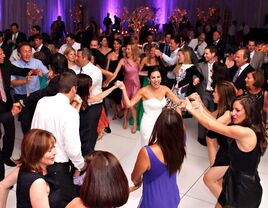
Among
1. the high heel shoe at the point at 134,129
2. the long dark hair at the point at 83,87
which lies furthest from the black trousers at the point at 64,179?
the high heel shoe at the point at 134,129

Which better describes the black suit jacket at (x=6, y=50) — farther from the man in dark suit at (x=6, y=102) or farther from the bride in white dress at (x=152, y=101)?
the bride in white dress at (x=152, y=101)

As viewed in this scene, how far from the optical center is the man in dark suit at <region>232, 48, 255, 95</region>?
A: 4.90m

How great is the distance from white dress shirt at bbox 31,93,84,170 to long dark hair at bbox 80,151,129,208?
38.9 inches

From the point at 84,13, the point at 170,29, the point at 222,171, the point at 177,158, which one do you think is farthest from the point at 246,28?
the point at 177,158

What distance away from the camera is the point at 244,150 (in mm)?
2680

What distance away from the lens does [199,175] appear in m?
4.49

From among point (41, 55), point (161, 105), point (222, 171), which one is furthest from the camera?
point (41, 55)

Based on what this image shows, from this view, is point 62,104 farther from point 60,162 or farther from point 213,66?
point 213,66

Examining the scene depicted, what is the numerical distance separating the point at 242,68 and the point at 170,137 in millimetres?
2950

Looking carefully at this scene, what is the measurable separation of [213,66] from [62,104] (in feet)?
8.75

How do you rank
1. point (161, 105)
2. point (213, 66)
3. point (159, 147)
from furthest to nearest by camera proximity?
point (213, 66), point (161, 105), point (159, 147)

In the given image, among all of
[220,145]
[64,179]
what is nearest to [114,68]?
[220,145]

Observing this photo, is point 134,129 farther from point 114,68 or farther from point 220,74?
point 220,74

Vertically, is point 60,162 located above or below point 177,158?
below
